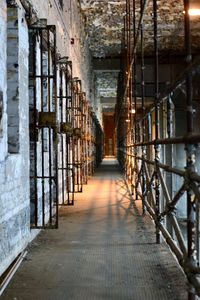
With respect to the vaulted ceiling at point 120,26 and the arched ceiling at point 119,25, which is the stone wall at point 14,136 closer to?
the arched ceiling at point 119,25

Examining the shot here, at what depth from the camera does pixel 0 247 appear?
11.4ft

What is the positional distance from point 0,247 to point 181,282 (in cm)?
146

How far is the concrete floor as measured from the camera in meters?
3.06

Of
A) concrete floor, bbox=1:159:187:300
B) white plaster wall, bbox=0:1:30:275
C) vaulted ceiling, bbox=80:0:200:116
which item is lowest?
concrete floor, bbox=1:159:187:300

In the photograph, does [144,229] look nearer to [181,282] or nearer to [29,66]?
[181,282]

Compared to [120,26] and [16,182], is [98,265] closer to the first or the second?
[16,182]

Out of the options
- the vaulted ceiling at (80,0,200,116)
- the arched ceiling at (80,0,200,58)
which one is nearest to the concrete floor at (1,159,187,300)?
the arched ceiling at (80,0,200,58)

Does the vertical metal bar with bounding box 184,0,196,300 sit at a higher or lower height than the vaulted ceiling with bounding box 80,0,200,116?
lower

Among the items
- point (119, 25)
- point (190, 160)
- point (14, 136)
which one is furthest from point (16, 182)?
point (119, 25)

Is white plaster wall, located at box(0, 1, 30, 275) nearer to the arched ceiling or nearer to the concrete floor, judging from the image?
the concrete floor

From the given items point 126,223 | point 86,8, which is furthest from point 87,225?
point 86,8

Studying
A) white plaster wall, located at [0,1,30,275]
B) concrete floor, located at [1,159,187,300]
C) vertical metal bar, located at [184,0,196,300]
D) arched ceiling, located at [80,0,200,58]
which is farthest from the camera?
arched ceiling, located at [80,0,200,58]

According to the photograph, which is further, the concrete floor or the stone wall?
the stone wall

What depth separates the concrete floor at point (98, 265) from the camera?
3.06m
